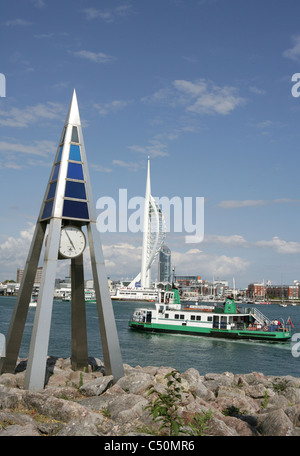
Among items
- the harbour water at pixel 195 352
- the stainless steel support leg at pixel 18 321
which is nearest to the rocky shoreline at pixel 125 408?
the stainless steel support leg at pixel 18 321

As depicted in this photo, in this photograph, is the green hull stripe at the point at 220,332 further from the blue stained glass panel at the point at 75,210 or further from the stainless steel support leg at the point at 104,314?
the blue stained glass panel at the point at 75,210

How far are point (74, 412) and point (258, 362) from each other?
28002 millimetres

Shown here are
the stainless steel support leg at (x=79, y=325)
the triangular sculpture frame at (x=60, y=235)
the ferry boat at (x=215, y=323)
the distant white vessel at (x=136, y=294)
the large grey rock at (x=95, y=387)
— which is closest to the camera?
the large grey rock at (x=95, y=387)

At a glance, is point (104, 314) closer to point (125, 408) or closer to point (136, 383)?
point (136, 383)

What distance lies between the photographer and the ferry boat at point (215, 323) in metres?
46.6

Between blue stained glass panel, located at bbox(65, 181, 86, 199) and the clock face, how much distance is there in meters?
0.95

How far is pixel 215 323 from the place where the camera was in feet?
157

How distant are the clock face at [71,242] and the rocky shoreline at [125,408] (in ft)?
11.8

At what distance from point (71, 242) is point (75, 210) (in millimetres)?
975

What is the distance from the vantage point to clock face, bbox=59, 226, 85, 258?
13945 mm

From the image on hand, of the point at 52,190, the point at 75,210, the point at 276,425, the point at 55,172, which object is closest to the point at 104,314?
the point at 75,210

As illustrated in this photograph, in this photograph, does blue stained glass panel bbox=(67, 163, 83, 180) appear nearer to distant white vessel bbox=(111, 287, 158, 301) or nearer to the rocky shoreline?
the rocky shoreline

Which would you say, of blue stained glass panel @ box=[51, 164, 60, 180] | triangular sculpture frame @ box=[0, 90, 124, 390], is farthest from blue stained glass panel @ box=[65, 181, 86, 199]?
blue stained glass panel @ box=[51, 164, 60, 180]
